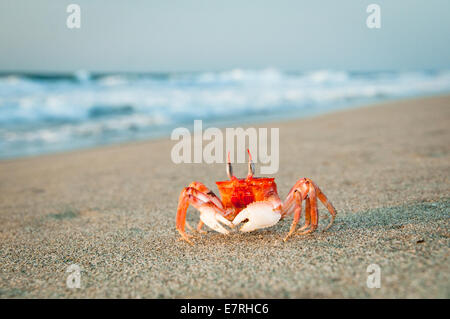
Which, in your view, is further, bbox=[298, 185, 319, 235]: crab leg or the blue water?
the blue water

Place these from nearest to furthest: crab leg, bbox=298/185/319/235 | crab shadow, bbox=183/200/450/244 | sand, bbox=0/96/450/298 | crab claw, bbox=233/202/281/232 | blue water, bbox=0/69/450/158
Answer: sand, bbox=0/96/450/298, crab claw, bbox=233/202/281/232, crab leg, bbox=298/185/319/235, crab shadow, bbox=183/200/450/244, blue water, bbox=0/69/450/158

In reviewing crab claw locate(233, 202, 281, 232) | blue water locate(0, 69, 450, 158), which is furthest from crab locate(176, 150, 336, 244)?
blue water locate(0, 69, 450, 158)

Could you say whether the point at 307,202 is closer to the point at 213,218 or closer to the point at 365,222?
the point at 365,222

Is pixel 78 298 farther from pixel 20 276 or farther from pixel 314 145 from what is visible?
pixel 314 145

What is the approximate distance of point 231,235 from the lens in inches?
104

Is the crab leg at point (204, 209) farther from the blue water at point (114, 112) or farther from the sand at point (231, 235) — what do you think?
the blue water at point (114, 112)

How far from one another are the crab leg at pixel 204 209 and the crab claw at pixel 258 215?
0.11 m

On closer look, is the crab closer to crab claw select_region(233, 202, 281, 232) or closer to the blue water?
crab claw select_region(233, 202, 281, 232)

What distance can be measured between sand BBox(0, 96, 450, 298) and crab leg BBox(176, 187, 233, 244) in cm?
18

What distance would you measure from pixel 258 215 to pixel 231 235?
18.5 inches

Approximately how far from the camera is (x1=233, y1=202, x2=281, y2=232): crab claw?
7.39 ft

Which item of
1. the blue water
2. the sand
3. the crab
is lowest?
the sand

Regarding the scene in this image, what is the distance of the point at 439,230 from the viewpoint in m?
2.32

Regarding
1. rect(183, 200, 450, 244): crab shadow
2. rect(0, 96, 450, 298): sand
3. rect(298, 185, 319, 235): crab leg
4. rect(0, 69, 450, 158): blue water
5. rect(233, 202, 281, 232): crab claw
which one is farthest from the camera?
rect(0, 69, 450, 158): blue water
